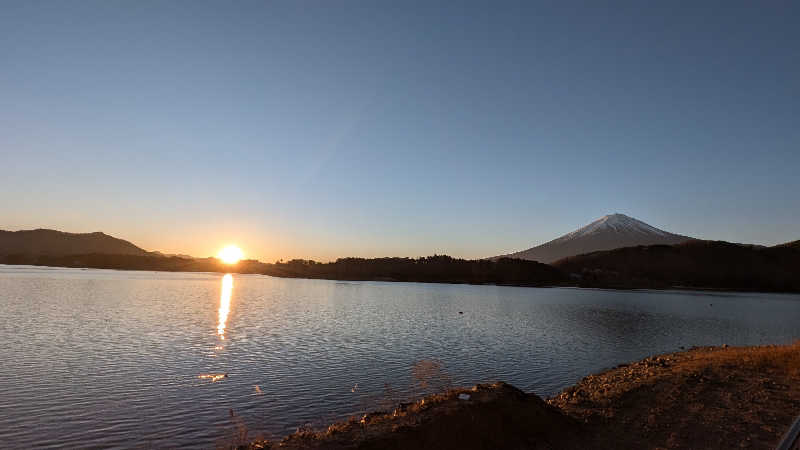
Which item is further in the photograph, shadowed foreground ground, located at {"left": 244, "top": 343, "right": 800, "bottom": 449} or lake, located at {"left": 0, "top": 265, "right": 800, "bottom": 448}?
lake, located at {"left": 0, "top": 265, "right": 800, "bottom": 448}

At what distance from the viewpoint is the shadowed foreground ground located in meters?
14.8

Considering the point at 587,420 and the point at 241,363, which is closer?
the point at 587,420

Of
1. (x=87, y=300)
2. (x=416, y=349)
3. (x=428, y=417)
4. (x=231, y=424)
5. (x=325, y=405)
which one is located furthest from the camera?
(x=87, y=300)

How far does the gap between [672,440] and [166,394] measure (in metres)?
24.2

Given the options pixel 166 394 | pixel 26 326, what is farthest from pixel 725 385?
pixel 26 326

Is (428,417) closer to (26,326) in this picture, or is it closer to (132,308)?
(26,326)

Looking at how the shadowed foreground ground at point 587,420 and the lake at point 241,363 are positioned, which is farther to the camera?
the lake at point 241,363

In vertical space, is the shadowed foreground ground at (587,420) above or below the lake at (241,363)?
above

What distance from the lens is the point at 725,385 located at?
81.4 feet

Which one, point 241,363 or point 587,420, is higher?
point 587,420

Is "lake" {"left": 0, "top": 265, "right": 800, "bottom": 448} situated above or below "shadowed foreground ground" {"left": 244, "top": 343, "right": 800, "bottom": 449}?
below

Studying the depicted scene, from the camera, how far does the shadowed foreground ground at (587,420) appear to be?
14.8m

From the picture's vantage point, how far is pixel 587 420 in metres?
18.4

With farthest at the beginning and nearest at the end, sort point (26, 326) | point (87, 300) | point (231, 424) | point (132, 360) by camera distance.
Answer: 1. point (87, 300)
2. point (26, 326)
3. point (132, 360)
4. point (231, 424)
